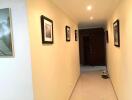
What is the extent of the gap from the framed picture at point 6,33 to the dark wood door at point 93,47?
7514 mm

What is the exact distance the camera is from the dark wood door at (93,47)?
9.01 metres

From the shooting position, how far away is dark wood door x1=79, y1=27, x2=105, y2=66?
9.01 meters

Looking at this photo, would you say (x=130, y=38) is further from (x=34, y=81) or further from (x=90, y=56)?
(x=90, y=56)

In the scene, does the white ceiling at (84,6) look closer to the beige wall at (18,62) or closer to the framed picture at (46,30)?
the framed picture at (46,30)

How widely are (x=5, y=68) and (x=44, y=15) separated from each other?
0.94 m

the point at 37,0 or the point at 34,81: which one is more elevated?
the point at 37,0

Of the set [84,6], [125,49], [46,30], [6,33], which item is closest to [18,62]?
[6,33]

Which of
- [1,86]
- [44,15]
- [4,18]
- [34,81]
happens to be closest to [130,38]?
[44,15]

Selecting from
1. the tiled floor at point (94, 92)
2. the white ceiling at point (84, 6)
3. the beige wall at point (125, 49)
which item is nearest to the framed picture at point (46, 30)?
the white ceiling at point (84, 6)

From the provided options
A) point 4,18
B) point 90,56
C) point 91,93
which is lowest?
point 91,93

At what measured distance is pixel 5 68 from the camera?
1.93 metres

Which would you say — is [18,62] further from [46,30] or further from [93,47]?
[93,47]

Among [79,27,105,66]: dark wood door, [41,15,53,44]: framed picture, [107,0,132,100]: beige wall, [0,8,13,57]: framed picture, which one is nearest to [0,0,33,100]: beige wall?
[0,8,13,57]: framed picture

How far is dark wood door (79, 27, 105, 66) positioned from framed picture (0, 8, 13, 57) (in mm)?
7514
